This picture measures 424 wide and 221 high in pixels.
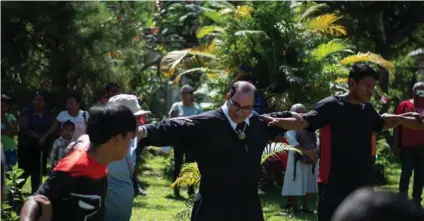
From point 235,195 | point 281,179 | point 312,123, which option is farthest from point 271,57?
point 235,195

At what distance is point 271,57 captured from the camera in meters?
14.3

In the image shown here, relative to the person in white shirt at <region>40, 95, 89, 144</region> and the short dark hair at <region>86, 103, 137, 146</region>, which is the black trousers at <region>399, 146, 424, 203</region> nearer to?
the person in white shirt at <region>40, 95, 89, 144</region>

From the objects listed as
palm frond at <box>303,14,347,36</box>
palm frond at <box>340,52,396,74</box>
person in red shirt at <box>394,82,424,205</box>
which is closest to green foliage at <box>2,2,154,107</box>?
palm frond at <box>303,14,347,36</box>

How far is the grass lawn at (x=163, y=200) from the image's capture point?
11.2 meters

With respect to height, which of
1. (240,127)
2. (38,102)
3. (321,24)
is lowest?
(240,127)

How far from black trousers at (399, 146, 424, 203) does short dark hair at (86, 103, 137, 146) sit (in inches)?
324

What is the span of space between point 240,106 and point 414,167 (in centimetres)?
666

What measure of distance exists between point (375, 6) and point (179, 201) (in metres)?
6.96

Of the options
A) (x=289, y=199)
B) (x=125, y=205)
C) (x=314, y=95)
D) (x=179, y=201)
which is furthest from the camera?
(x=314, y=95)

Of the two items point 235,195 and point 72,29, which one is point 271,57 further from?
point 235,195

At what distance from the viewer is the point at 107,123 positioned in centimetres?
433

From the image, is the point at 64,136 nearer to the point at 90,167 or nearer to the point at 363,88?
the point at 363,88

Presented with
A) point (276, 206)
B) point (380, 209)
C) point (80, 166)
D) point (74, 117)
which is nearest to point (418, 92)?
point (276, 206)

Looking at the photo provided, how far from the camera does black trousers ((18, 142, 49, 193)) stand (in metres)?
12.3
